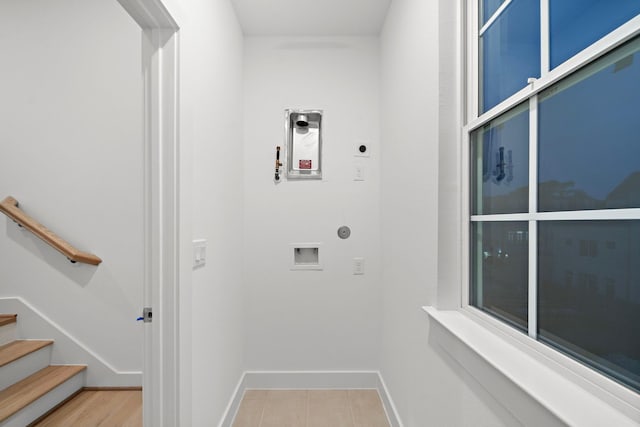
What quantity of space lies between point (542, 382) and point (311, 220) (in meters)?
1.95

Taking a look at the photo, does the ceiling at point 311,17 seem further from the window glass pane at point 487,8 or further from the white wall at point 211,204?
the window glass pane at point 487,8

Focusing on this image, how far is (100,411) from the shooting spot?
2.06 metres

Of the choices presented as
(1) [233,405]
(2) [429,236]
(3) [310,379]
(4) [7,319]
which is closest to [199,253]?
(2) [429,236]

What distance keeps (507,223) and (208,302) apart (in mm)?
1357

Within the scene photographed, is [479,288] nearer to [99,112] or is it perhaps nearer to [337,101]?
[337,101]

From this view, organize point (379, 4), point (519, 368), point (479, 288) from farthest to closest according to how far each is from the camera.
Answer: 1. point (379, 4)
2. point (479, 288)
3. point (519, 368)

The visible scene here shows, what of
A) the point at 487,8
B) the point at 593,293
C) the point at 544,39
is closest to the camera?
the point at 593,293

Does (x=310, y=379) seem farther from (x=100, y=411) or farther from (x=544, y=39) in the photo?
(x=544, y=39)

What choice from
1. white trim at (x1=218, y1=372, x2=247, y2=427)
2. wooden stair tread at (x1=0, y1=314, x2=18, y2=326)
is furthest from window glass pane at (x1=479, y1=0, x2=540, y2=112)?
wooden stair tread at (x1=0, y1=314, x2=18, y2=326)

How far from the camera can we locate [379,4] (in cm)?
220

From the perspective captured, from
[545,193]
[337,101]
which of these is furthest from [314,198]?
[545,193]

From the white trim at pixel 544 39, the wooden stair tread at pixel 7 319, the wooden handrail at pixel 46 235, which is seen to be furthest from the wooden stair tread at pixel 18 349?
the white trim at pixel 544 39

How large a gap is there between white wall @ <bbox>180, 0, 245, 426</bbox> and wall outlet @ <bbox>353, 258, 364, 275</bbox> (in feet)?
2.75

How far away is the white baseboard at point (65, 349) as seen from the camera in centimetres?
232
